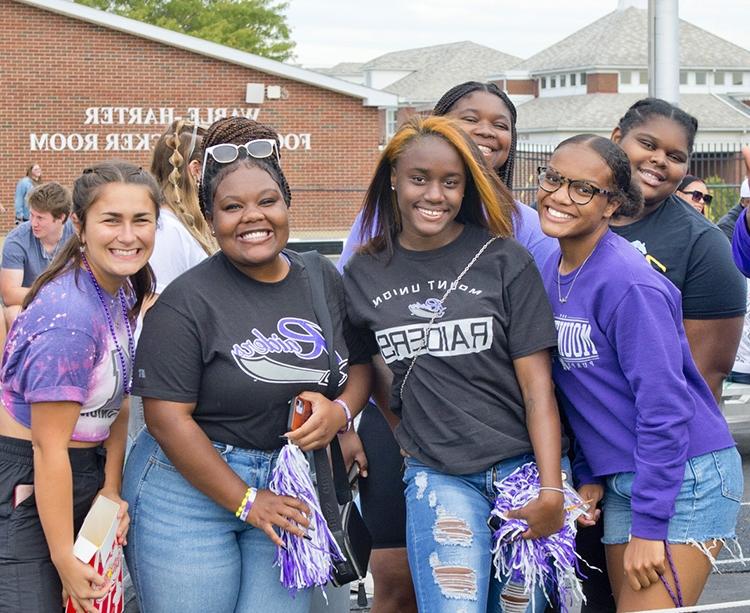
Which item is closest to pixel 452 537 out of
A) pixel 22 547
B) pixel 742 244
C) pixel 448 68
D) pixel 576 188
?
pixel 576 188

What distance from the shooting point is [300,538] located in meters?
3.42

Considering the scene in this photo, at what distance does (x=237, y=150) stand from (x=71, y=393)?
3.02 ft

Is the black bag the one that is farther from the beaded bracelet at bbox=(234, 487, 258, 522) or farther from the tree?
the tree

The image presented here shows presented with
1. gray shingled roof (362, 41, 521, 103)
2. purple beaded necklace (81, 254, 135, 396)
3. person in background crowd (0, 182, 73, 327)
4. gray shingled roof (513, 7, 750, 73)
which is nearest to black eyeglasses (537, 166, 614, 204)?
purple beaded necklace (81, 254, 135, 396)

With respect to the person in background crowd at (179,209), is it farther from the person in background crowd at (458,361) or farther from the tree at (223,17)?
the tree at (223,17)

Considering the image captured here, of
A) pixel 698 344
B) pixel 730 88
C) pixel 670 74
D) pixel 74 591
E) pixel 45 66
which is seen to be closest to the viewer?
pixel 74 591

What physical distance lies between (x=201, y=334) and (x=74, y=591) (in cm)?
84

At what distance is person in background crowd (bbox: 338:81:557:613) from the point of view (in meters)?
4.00

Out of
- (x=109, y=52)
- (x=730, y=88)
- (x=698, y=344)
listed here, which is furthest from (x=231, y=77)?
(x=730, y=88)

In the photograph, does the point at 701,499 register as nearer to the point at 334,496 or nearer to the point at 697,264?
the point at 697,264

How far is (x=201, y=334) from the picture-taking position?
3.36 m

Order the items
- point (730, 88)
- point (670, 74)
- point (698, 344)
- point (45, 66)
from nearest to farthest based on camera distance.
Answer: point (698, 344)
point (670, 74)
point (45, 66)
point (730, 88)

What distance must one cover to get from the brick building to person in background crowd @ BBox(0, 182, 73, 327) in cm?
1975

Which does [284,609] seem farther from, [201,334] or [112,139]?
[112,139]
